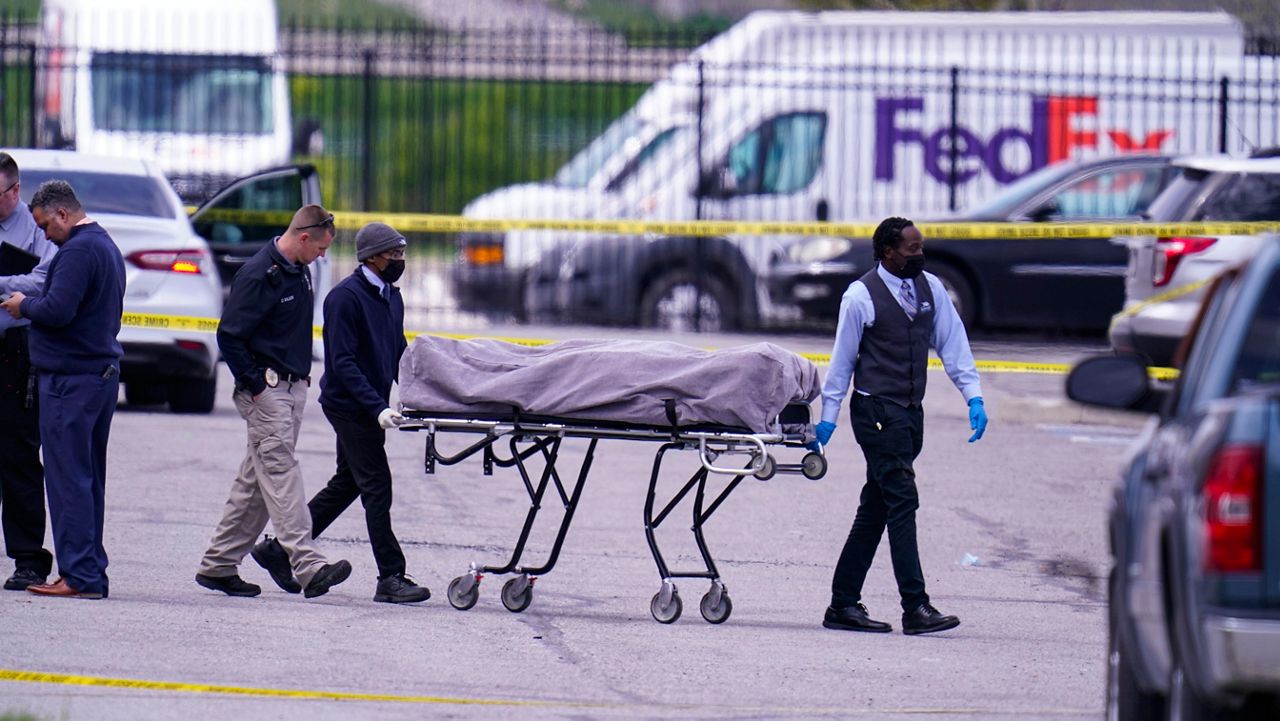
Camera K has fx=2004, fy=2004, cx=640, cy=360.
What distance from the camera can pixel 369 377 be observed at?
28.0 ft

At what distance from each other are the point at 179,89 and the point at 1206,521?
1792 cm

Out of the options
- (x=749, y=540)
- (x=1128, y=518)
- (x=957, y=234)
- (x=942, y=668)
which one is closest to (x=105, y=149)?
(x=957, y=234)

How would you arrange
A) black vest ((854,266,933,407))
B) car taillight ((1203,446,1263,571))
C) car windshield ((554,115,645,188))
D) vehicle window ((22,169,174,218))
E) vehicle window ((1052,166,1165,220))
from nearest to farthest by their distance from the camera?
car taillight ((1203,446,1263,571))
black vest ((854,266,933,407))
vehicle window ((22,169,174,218))
vehicle window ((1052,166,1165,220))
car windshield ((554,115,645,188))

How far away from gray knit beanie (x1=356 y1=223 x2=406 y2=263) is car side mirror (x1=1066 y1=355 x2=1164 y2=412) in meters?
3.48

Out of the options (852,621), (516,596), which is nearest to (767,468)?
(852,621)

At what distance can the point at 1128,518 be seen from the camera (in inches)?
216

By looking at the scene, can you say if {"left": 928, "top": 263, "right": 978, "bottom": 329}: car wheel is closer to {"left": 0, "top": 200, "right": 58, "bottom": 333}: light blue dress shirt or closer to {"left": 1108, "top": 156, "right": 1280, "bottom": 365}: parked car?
{"left": 1108, "top": 156, "right": 1280, "bottom": 365}: parked car

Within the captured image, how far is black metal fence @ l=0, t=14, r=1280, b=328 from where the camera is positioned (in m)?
19.5

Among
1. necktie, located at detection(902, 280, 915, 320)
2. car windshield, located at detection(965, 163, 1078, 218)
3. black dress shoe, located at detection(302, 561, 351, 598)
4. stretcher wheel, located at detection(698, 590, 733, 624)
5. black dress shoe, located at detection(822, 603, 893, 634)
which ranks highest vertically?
car windshield, located at detection(965, 163, 1078, 218)


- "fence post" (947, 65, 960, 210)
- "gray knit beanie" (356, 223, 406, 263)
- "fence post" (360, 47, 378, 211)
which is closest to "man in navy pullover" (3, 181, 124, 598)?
"gray knit beanie" (356, 223, 406, 263)

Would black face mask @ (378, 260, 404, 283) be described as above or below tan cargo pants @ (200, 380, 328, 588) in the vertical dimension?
above

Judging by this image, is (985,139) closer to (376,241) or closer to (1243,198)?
(1243,198)

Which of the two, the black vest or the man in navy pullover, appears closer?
the man in navy pullover

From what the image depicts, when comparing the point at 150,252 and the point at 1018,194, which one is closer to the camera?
the point at 150,252
